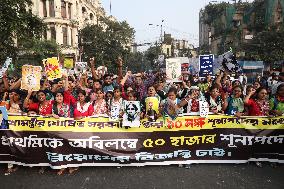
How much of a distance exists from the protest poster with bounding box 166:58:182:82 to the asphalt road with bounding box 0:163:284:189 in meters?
2.95

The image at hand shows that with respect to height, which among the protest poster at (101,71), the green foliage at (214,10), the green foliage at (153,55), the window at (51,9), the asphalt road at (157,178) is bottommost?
the asphalt road at (157,178)

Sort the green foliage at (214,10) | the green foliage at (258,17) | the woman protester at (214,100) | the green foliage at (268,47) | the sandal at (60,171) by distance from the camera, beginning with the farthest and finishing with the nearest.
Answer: the green foliage at (214,10) → the green foliage at (258,17) → the green foliage at (268,47) → the woman protester at (214,100) → the sandal at (60,171)

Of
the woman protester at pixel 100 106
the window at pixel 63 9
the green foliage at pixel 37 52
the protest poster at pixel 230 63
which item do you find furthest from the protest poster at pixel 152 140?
the window at pixel 63 9

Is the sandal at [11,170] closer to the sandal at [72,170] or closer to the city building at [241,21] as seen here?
the sandal at [72,170]

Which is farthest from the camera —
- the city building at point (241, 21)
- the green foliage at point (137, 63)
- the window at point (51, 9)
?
the green foliage at point (137, 63)

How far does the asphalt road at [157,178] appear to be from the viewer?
17.5 ft

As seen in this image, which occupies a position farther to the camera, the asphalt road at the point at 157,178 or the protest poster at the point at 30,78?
the protest poster at the point at 30,78

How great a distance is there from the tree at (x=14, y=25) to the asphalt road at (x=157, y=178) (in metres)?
10.0

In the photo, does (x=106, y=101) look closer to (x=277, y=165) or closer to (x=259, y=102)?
(x=259, y=102)

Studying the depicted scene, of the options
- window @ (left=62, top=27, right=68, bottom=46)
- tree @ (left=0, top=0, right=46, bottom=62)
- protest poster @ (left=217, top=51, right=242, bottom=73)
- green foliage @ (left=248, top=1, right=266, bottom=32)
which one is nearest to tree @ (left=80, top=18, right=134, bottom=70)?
window @ (left=62, top=27, right=68, bottom=46)

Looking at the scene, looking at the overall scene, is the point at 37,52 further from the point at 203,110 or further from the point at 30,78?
the point at 203,110

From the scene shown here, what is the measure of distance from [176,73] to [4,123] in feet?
14.8

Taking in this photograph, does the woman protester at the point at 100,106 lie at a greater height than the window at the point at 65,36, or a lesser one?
A: lesser

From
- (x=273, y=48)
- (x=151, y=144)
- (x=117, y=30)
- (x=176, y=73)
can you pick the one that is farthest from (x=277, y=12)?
(x=151, y=144)
